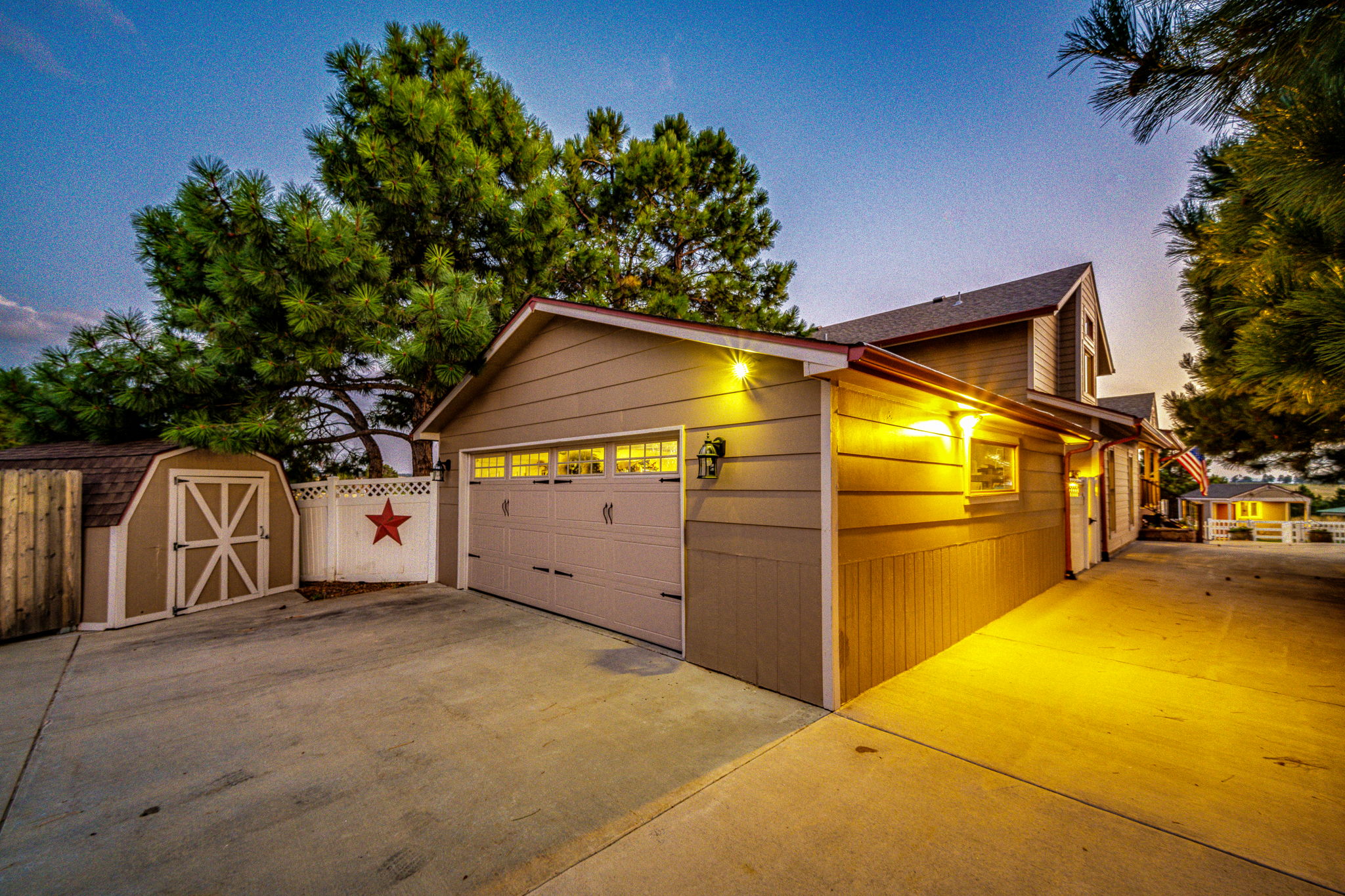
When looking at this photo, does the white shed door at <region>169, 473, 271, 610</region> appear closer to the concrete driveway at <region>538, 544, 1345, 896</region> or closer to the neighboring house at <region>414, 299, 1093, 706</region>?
the neighboring house at <region>414, 299, 1093, 706</region>

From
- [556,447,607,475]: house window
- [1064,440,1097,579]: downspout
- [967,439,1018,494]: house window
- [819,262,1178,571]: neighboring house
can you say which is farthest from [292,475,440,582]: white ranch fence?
[1064,440,1097,579]: downspout

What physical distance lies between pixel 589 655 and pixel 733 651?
4.45ft

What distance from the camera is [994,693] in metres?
3.57

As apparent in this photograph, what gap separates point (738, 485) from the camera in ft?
12.8

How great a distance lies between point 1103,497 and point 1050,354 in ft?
10.6

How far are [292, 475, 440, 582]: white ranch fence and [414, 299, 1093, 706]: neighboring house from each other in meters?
1.70

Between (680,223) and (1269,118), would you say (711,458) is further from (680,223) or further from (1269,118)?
(680,223)

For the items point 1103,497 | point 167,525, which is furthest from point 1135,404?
point 167,525

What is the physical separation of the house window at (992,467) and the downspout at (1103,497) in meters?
5.10

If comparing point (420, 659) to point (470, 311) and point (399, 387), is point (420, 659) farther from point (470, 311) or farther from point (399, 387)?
point (399, 387)

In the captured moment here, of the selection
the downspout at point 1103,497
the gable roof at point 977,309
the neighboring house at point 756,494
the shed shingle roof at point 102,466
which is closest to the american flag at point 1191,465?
the downspout at point 1103,497

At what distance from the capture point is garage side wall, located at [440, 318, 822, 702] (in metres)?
3.46

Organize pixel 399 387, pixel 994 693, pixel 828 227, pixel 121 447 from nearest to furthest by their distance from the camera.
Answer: pixel 994 693, pixel 121 447, pixel 399 387, pixel 828 227

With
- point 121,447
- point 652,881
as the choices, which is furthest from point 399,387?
point 652,881
